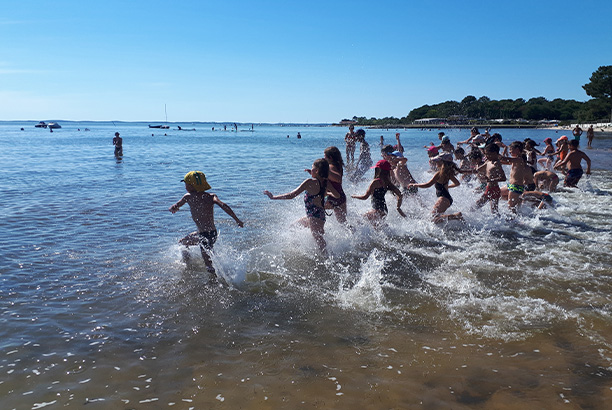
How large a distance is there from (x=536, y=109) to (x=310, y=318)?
134 metres

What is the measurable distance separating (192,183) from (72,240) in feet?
11.7

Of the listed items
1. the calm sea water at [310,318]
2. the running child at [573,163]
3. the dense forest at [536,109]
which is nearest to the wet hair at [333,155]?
the calm sea water at [310,318]

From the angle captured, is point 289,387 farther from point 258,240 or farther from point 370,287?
point 258,240

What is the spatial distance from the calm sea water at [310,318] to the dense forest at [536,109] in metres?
84.0

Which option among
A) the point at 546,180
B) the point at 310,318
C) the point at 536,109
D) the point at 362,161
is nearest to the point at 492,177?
the point at 546,180

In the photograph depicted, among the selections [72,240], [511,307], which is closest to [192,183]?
[72,240]

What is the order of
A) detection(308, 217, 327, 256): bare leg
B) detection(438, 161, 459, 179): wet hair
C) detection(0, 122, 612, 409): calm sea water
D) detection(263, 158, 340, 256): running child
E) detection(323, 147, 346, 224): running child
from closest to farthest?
detection(0, 122, 612, 409): calm sea water → detection(263, 158, 340, 256): running child → detection(308, 217, 327, 256): bare leg → detection(323, 147, 346, 224): running child → detection(438, 161, 459, 179): wet hair

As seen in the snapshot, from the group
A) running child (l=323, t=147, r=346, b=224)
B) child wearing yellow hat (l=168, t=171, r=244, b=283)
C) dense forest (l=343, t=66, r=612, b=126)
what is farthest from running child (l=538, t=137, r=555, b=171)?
dense forest (l=343, t=66, r=612, b=126)

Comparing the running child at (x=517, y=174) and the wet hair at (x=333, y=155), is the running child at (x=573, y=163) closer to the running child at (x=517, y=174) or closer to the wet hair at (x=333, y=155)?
the running child at (x=517, y=174)

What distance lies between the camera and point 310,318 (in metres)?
4.55

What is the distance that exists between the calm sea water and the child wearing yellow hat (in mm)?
250

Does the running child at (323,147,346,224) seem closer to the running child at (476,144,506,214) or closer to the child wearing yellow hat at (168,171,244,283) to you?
the child wearing yellow hat at (168,171,244,283)

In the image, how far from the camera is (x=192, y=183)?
18.3 feet

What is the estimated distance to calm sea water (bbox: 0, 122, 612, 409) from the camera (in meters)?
3.28
